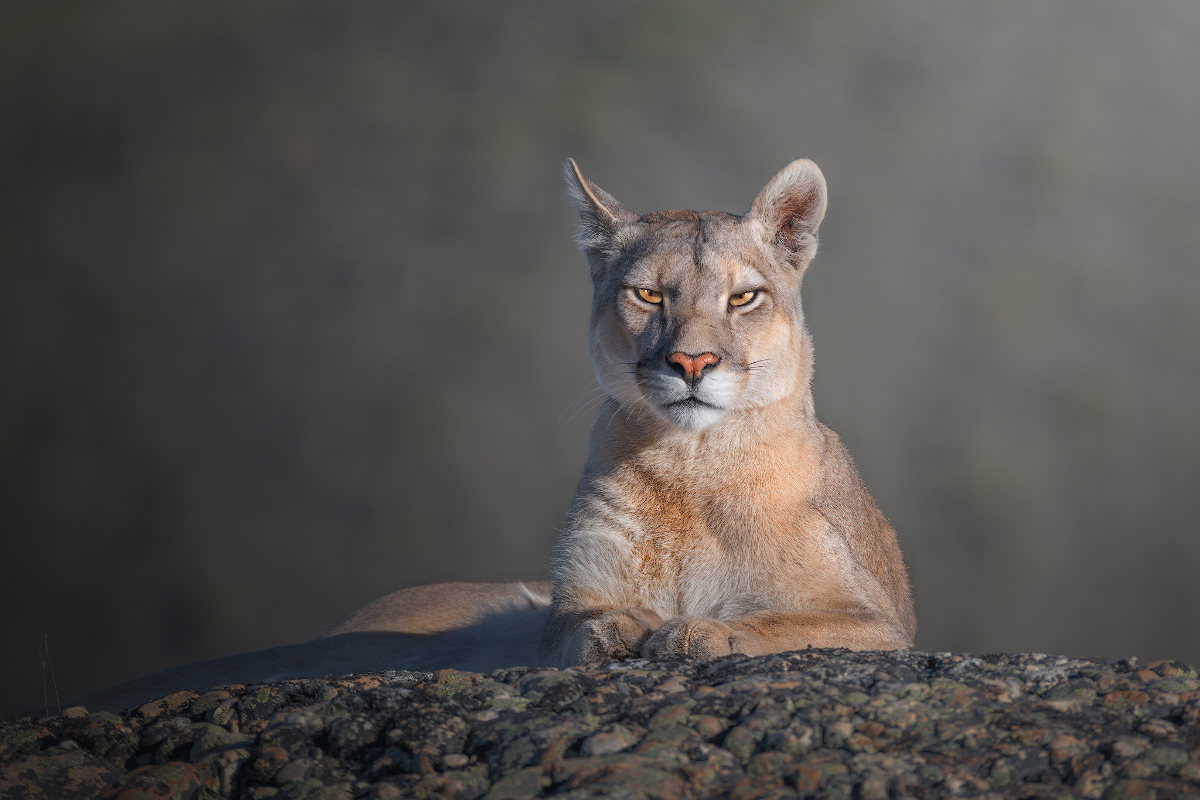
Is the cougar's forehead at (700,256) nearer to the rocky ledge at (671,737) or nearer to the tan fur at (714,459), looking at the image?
the tan fur at (714,459)

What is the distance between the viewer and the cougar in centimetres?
372

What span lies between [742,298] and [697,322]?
1.15 ft

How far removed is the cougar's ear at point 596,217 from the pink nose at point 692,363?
982 millimetres

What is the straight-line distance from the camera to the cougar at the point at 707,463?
3717 mm

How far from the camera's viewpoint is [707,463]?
4047 mm

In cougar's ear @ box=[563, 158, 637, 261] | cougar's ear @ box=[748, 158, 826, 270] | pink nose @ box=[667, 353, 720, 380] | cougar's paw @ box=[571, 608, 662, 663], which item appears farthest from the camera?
cougar's ear @ box=[563, 158, 637, 261]

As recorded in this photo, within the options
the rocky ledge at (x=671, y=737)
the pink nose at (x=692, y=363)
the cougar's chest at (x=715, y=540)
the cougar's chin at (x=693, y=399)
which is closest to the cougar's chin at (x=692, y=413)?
the cougar's chin at (x=693, y=399)

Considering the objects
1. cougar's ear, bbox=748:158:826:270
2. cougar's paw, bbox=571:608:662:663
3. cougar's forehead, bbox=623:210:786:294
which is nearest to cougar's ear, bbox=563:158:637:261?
cougar's forehead, bbox=623:210:786:294

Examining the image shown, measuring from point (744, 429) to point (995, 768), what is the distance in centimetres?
212

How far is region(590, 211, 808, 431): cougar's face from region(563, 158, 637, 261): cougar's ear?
0.09 metres

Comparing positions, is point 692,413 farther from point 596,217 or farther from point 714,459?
point 596,217

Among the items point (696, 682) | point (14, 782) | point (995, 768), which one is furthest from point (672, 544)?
point (14, 782)

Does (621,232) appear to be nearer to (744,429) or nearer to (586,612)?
(744,429)

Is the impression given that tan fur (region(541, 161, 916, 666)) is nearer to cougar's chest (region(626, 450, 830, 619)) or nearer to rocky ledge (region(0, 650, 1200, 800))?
cougar's chest (region(626, 450, 830, 619))
